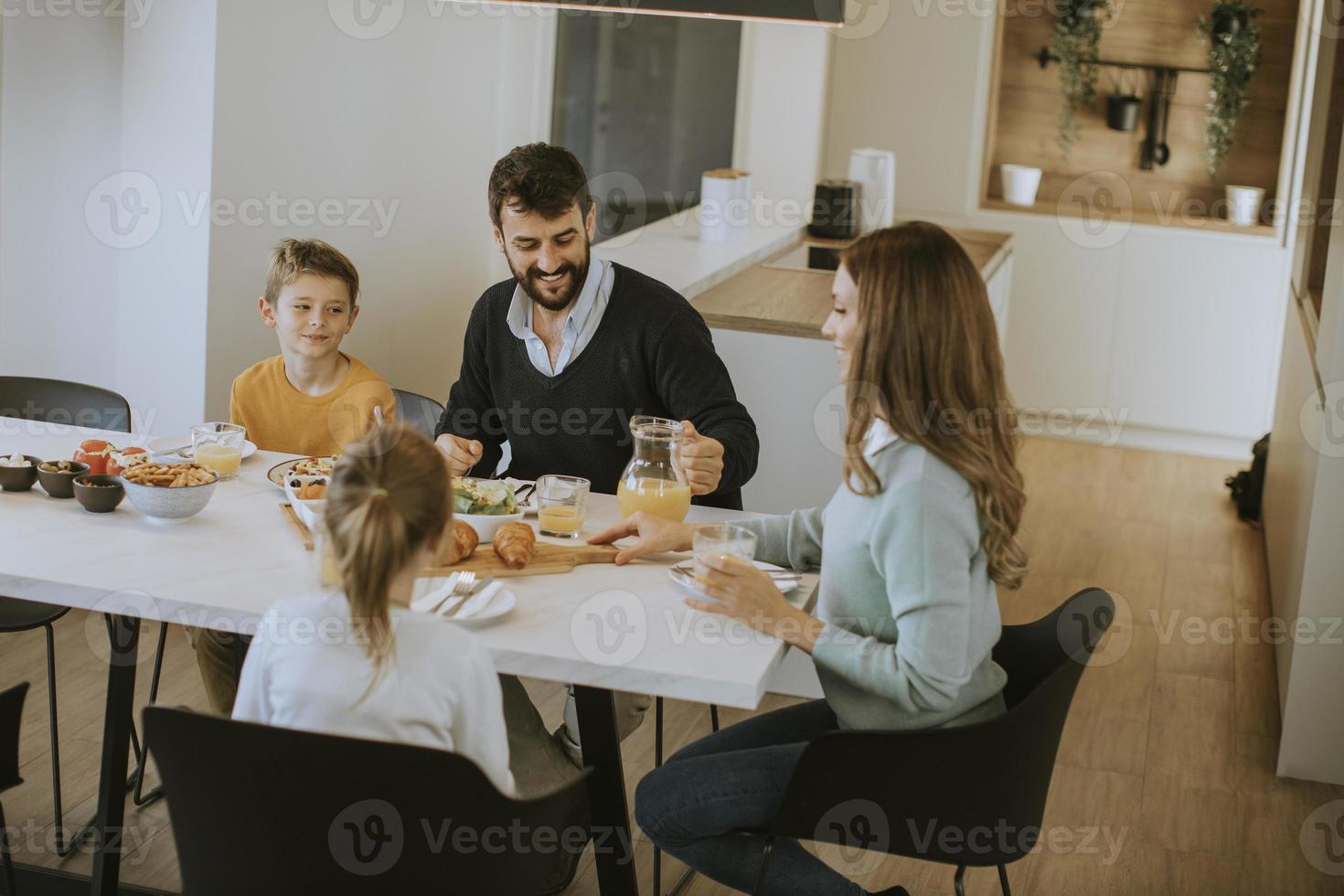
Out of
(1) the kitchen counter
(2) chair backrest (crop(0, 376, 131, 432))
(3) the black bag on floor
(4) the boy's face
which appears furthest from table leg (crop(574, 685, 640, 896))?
(3) the black bag on floor

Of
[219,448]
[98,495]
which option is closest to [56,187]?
[219,448]

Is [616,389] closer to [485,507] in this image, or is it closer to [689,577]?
[485,507]

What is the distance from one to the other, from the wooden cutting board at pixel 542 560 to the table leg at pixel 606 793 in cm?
16

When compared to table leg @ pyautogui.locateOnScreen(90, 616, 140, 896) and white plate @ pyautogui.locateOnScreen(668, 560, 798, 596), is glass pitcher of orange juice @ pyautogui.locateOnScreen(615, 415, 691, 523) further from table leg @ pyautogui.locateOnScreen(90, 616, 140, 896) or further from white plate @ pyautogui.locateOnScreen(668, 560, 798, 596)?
table leg @ pyautogui.locateOnScreen(90, 616, 140, 896)

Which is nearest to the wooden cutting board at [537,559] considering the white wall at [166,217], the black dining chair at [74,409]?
the black dining chair at [74,409]

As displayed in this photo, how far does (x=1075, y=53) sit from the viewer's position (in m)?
5.90

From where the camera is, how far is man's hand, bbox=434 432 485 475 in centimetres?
221

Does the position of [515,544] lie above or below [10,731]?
above

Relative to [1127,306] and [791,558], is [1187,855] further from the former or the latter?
[1127,306]

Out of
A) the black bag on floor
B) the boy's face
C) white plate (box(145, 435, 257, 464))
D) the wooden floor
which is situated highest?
the boy's face

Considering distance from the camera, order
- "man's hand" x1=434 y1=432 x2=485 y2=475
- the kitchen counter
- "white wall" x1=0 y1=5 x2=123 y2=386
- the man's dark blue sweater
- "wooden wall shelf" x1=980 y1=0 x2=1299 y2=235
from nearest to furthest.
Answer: "man's hand" x1=434 y1=432 x2=485 y2=475, the man's dark blue sweater, "white wall" x1=0 y1=5 x2=123 y2=386, the kitchen counter, "wooden wall shelf" x1=980 y1=0 x2=1299 y2=235

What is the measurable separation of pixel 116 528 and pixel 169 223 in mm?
1264

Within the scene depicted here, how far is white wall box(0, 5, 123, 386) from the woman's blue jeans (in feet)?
6.59

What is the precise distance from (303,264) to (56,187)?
3.46 ft
